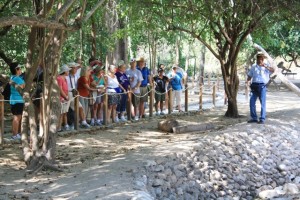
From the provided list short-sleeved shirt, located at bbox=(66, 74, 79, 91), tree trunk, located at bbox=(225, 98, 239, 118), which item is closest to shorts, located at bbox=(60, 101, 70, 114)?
short-sleeved shirt, located at bbox=(66, 74, 79, 91)

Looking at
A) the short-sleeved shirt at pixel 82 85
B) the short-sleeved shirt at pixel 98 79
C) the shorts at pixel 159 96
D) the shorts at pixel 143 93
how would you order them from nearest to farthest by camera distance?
1. the short-sleeved shirt at pixel 82 85
2. the short-sleeved shirt at pixel 98 79
3. the shorts at pixel 143 93
4. the shorts at pixel 159 96

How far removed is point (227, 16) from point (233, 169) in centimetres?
499

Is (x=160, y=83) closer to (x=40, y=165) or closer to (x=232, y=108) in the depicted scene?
(x=232, y=108)

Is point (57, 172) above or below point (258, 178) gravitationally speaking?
above

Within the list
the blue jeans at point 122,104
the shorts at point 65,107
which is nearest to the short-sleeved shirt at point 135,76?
the blue jeans at point 122,104

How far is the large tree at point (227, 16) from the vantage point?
1223 cm

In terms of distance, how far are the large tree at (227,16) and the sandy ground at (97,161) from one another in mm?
1996

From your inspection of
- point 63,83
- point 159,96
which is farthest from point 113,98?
point 159,96

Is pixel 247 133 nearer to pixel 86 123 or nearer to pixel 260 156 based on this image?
pixel 260 156

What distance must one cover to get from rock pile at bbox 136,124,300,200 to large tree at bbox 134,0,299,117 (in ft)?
8.52

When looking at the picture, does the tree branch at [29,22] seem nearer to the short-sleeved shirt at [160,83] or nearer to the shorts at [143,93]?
the shorts at [143,93]

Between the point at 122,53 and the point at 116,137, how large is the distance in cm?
698

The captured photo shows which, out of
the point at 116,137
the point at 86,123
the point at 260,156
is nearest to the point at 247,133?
the point at 260,156

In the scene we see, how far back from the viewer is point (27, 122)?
7602 millimetres
